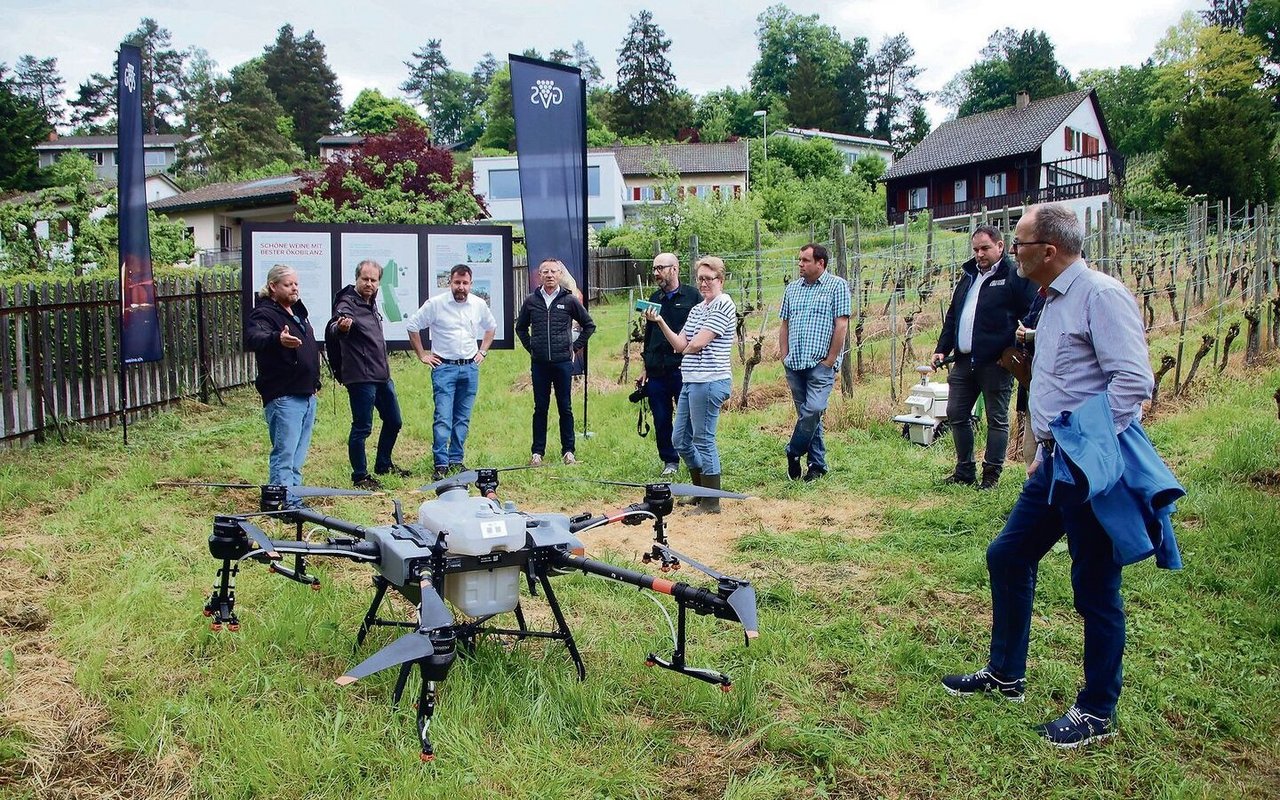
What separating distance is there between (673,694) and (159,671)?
206 centimetres

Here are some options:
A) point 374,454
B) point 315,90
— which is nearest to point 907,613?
point 374,454

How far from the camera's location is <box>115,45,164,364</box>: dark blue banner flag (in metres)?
9.08

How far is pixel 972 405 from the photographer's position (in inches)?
281

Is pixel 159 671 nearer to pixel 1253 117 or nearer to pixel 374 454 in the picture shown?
pixel 374 454

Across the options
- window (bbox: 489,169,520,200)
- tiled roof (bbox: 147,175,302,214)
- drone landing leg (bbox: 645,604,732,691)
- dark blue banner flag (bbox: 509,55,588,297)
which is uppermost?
window (bbox: 489,169,520,200)

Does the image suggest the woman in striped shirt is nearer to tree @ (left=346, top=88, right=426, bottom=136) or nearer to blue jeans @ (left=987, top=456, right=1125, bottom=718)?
blue jeans @ (left=987, top=456, right=1125, bottom=718)

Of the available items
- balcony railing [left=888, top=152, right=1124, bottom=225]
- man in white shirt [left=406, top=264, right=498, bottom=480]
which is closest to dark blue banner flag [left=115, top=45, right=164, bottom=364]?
man in white shirt [left=406, top=264, right=498, bottom=480]

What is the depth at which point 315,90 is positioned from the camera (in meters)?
78.1

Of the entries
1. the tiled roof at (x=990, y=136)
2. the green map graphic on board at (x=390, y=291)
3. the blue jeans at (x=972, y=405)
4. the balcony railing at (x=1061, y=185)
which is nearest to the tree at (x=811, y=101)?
the tiled roof at (x=990, y=136)

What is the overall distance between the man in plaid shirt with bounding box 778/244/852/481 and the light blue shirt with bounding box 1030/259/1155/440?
382 cm

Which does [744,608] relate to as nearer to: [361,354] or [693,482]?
[693,482]

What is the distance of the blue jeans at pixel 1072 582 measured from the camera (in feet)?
11.1

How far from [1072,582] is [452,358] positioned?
569 cm

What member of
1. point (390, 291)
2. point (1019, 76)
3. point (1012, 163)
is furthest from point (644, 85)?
point (390, 291)
